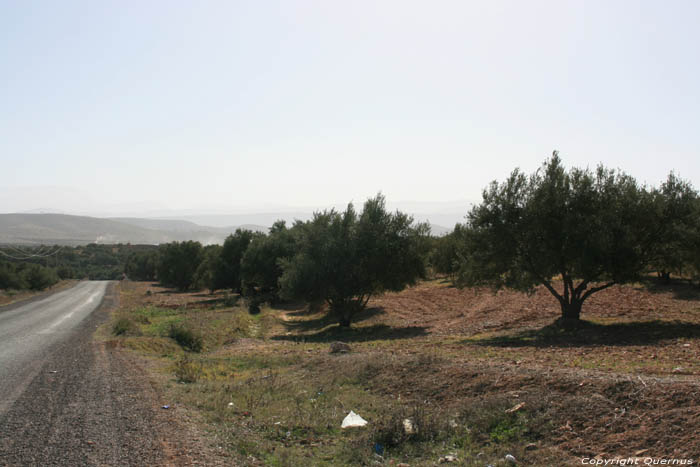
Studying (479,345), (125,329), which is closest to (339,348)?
(479,345)

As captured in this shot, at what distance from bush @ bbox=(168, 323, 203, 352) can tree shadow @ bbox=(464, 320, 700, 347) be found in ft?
42.3

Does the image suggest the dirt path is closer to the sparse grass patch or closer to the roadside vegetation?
the roadside vegetation

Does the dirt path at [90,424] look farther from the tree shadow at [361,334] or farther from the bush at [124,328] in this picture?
the tree shadow at [361,334]

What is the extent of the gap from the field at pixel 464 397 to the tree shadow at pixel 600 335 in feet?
0.16

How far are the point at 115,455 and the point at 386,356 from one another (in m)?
8.56

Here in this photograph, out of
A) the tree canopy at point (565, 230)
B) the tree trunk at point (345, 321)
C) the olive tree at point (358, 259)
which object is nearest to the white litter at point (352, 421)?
the tree canopy at point (565, 230)

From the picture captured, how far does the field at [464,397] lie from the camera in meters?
7.15

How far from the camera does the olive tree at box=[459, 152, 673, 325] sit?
1938 cm

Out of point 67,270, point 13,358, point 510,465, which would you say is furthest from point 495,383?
point 67,270

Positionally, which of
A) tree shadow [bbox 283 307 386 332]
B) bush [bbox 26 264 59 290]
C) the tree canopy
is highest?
the tree canopy

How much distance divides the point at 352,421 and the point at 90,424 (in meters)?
4.91

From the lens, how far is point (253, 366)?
52.3ft

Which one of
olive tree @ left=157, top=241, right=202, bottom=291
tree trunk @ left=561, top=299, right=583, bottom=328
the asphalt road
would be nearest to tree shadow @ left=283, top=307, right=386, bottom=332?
tree trunk @ left=561, top=299, right=583, bottom=328

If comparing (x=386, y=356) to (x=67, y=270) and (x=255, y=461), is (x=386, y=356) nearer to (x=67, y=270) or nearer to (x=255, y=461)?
(x=255, y=461)
